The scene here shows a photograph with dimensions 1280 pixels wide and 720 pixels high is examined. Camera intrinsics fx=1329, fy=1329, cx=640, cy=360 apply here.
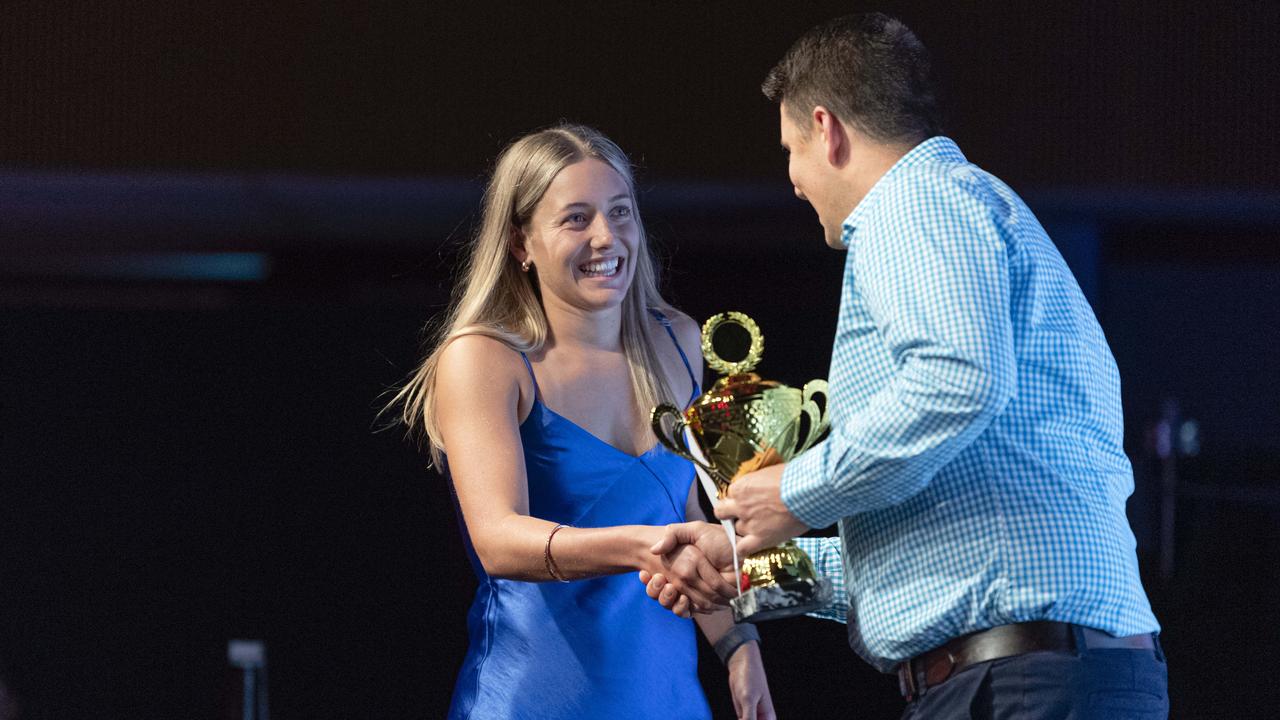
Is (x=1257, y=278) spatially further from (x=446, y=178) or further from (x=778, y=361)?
(x=446, y=178)

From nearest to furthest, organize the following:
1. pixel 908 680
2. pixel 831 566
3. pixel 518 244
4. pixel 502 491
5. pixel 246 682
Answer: pixel 908 680, pixel 831 566, pixel 502 491, pixel 518 244, pixel 246 682

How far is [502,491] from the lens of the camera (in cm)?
183

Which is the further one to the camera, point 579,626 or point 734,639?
point 734,639

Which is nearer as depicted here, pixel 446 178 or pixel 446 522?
pixel 446 178

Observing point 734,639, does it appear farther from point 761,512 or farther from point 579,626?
point 761,512

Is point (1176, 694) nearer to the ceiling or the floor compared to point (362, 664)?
nearer to the floor

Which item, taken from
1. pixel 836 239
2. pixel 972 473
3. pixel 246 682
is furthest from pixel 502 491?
pixel 246 682

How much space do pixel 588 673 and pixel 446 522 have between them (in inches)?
65.2

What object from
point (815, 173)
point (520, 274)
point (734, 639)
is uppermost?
point (520, 274)

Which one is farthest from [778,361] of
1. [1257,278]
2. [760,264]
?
[1257,278]

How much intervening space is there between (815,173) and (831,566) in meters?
0.48

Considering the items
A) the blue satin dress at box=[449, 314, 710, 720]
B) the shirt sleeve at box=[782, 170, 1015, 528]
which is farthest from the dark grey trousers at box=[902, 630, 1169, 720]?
the blue satin dress at box=[449, 314, 710, 720]

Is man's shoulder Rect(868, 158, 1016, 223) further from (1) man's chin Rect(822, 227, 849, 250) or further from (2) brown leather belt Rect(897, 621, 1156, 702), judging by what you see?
(2) brown leather belt Rect(897, 621, 1156, 702)

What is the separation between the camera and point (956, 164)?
1.38m
